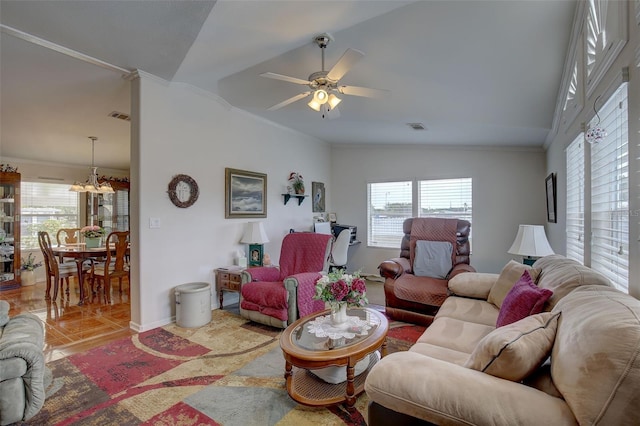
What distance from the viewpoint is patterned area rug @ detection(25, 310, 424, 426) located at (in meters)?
1.87

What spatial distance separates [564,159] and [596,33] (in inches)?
58.7

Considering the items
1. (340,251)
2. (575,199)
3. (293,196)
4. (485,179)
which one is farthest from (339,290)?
(485,179)

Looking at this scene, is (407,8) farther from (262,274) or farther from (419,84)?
(262,274)

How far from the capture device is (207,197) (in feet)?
12.8

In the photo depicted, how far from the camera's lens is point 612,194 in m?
1.73

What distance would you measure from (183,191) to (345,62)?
239 cm

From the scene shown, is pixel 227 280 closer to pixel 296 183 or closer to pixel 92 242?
pixel 296 183

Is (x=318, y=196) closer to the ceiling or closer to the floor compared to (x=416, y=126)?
closer to the floor

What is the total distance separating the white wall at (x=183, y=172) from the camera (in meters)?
3.20

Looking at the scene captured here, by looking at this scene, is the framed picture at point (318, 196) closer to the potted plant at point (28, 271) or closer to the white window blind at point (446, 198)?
the white window blind at point (446, 198)

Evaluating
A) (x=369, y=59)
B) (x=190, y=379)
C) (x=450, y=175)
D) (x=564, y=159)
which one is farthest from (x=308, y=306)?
(x=450, y=175)

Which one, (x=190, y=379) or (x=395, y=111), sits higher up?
(x=395, y=111)

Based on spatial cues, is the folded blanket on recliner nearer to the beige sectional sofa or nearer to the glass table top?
the glass table top

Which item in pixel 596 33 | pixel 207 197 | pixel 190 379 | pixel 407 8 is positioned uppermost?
pixel 407 8
